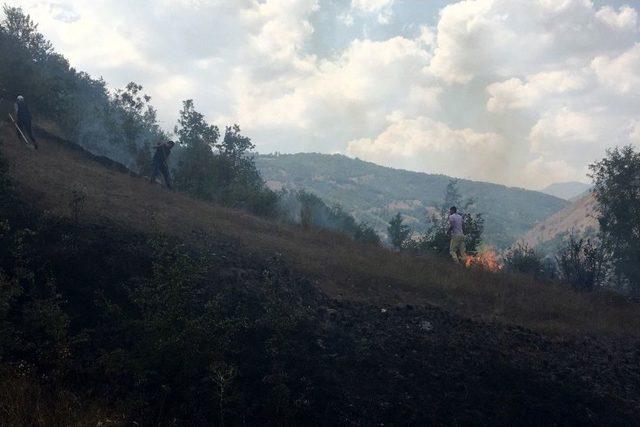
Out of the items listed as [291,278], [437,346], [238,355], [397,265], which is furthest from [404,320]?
[397,265]

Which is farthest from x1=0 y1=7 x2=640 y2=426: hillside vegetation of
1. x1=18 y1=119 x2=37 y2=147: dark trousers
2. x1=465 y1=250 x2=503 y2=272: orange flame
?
x1=18 y1=119 x2=37 y2=147: dark trousers

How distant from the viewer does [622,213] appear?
24719 millimetres

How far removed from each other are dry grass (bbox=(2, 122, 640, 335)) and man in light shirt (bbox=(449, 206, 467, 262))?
82 cm

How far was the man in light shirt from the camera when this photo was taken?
1399 cm

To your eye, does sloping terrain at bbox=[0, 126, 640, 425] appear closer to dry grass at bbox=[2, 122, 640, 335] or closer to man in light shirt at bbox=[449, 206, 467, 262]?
dry grass at bbox=[2, 122, 640, 335]

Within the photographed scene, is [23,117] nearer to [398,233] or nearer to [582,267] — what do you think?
[582,267]

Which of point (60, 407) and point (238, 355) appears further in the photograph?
point (238, 355)

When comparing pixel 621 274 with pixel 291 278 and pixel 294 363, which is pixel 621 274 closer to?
pixel 291 278

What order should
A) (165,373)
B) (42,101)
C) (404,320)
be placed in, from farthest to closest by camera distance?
(42,101) → (404,320) → (165,373)

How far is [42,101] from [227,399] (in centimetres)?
1962

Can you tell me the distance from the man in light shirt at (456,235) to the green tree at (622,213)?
45.3 feet

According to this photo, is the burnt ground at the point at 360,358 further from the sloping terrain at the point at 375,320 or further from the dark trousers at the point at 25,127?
the dark trousers at the point at 25,127

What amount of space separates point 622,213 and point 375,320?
2269cm

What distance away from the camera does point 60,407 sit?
4.27m
